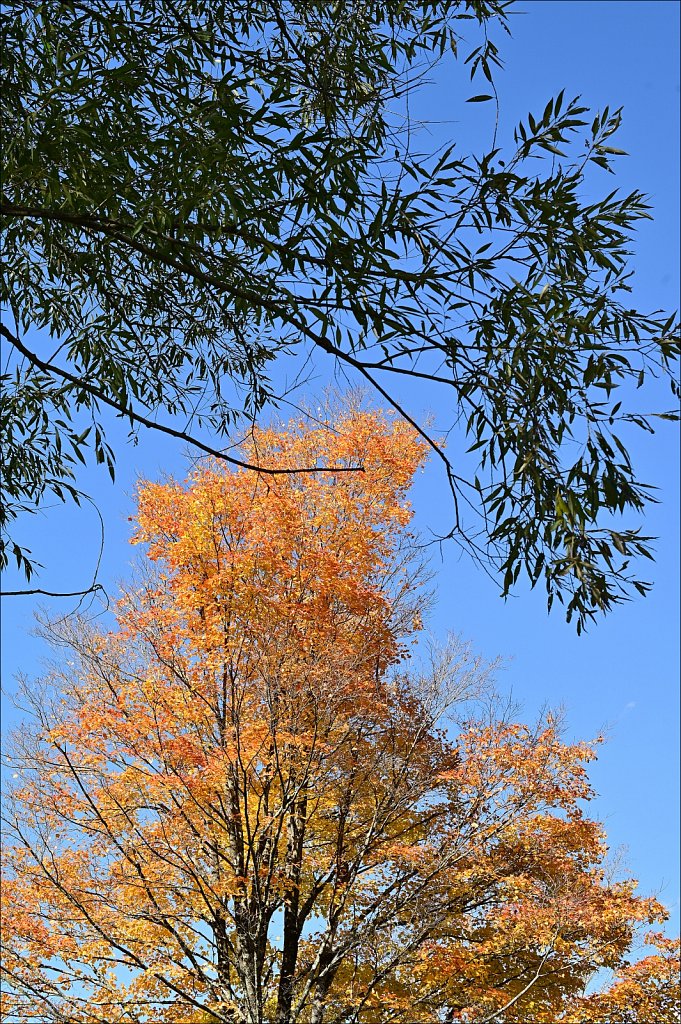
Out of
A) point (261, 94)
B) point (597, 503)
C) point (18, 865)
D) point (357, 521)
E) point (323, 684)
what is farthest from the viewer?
point (357, 521)

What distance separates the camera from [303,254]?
3.50m

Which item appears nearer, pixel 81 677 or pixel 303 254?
pixel 303 254

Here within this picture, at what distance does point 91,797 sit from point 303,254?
8.74 meters

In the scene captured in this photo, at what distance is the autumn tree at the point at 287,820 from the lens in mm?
9891

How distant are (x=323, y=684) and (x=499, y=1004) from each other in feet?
Answer: 14.6

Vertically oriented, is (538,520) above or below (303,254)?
below

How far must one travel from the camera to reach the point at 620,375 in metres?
3.43

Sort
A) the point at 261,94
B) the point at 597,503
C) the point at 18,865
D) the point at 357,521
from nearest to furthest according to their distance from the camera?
the point at 597,503
the point at 261,94
the point at 18,865
the point at 357,521

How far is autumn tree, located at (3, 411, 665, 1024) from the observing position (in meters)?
9.89

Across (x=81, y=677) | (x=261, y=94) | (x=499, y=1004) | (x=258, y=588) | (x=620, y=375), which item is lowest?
(x=499, y=1004)

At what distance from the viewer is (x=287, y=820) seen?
10336 millimetres

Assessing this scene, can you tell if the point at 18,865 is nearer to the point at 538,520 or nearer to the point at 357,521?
the point at 357,521

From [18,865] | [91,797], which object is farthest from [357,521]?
[18,865]

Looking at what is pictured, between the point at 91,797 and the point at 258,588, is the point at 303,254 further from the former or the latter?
the point at 91,797
